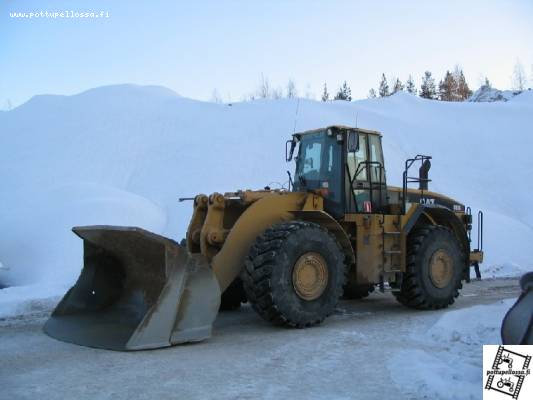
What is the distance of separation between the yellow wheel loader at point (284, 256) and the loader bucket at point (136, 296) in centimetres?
1

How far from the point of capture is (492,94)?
164 ft

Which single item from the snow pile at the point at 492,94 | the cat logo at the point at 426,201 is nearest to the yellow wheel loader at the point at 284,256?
the cat logo at the point at 426,201

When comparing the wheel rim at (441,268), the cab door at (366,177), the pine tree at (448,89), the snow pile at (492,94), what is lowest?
the wheel rim at (441,268)

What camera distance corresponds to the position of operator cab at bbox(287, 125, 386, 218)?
8305 millimetres

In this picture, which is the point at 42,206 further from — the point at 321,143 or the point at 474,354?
the point at 474,354

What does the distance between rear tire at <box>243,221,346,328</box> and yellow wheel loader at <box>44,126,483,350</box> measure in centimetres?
1

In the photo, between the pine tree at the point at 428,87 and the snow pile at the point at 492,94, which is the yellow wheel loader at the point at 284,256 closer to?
the snow pile at the point at 492,94

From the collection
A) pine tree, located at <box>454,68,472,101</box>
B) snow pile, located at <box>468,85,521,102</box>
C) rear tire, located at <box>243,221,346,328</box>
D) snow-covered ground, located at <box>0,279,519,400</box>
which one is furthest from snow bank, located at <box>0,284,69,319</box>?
pine tree, located at <box>454,68,472,101</box>

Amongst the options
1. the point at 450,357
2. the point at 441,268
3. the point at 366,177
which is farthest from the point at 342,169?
the point at 450,357

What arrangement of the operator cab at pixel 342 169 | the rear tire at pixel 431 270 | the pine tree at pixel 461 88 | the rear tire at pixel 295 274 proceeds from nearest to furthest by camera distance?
the rear tire at pixel 295 274, the operator cab at pixel 342 169, the rear tire at pixel 431 270, the pine tree at pixel 461 88

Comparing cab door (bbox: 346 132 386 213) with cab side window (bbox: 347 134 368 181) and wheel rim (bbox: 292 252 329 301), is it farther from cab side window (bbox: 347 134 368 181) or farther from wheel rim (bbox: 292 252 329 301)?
wheel rim (bbox: 292 252 329 301)

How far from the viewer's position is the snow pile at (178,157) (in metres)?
16.0

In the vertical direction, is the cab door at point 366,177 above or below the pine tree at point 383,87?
below

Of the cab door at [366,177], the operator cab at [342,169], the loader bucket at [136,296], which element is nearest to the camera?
the loader bucket at [136,296]
